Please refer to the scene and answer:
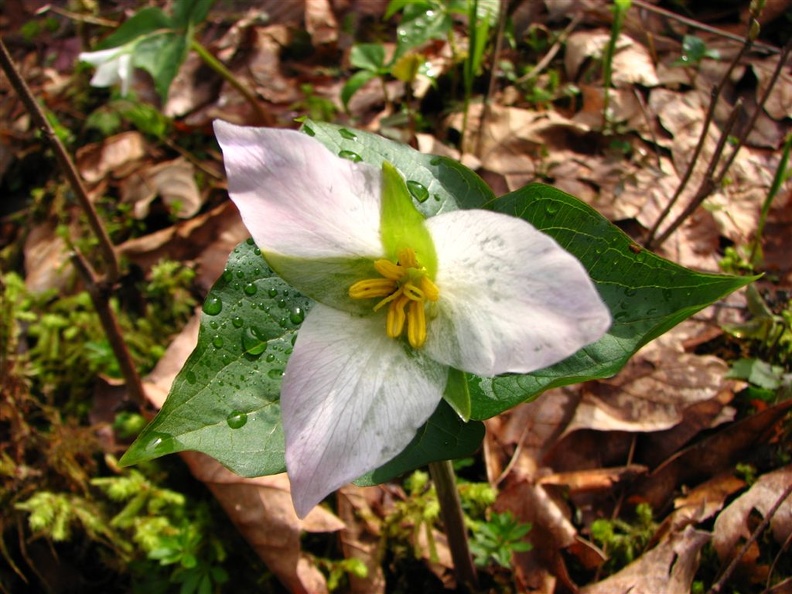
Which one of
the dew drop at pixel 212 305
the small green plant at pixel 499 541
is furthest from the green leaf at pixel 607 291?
the small green plant at pixel 499 541

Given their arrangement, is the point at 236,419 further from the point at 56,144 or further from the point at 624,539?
the point at 624,539

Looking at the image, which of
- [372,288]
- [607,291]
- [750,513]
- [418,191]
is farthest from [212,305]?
[750,513]

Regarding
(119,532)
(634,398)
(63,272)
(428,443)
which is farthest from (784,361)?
(63,272)

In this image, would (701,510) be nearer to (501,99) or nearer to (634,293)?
(634,293)

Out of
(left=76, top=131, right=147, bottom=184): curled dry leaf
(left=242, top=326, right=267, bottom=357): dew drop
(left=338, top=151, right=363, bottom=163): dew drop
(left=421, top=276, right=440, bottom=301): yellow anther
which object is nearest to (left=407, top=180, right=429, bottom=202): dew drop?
(left=338, top=151, right=363, bottom=163): dew drop

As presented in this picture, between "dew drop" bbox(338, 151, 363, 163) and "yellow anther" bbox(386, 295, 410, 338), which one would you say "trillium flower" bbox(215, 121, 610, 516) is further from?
"dew drop" bbox(338, 151, 363, 163)
